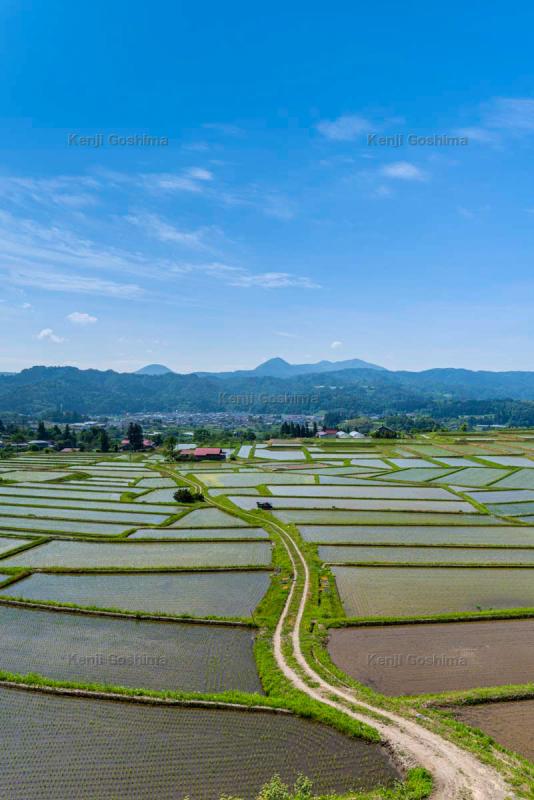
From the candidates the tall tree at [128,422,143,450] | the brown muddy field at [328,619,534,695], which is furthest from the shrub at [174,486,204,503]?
the tall tree at [128,422,143,450]

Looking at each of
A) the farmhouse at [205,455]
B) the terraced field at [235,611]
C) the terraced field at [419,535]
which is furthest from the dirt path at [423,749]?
the farmhouse at [205,455]

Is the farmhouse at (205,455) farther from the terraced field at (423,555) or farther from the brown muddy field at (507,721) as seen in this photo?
the brown muddy field at (507,721)

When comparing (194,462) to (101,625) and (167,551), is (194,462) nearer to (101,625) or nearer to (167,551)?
(167,551)

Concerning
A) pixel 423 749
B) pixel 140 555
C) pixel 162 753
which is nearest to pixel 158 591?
pixel 140 555

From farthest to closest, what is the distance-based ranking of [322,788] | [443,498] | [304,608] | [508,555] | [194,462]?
[194,462], [443,498], [508,555], [304,608], [322,788]

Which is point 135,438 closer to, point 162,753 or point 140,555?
point 140,555

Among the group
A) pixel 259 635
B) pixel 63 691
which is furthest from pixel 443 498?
pixel 63 691

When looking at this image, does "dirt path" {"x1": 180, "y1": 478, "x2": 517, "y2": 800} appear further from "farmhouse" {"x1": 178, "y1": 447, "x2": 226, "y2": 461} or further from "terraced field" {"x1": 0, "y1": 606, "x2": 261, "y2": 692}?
"farmhouse" {"x1": 178, "y1": 447, "x2": 226, "y2": 461}
